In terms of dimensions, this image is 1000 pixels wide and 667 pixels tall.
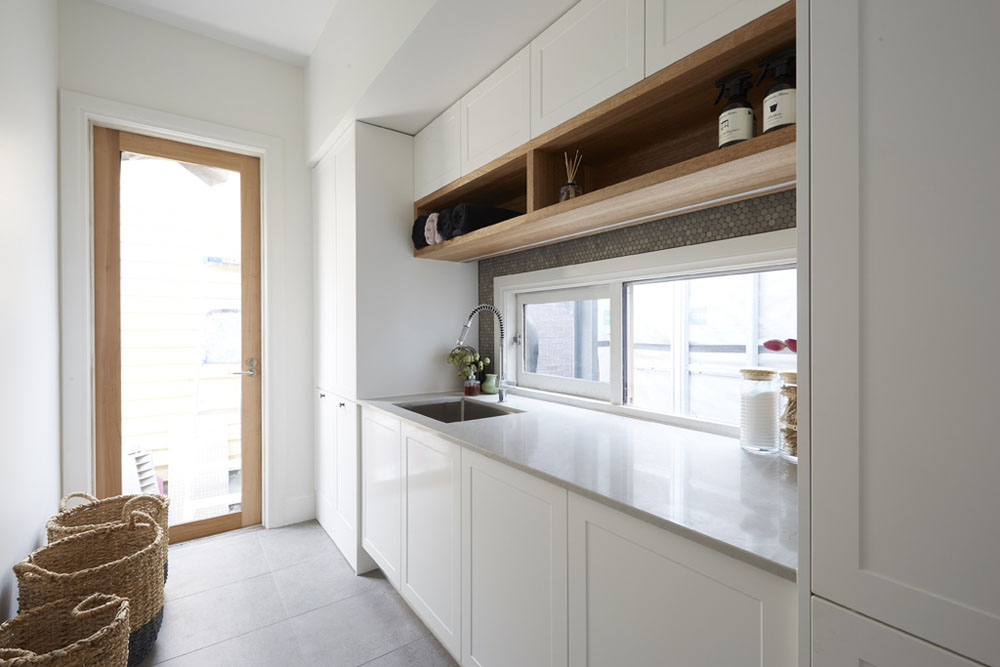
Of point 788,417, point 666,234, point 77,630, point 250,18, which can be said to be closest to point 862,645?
point 788,417

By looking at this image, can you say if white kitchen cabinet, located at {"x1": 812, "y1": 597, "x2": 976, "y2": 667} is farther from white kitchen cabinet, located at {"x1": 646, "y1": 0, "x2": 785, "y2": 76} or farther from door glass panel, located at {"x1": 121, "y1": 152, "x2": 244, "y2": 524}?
door glass panel, located at {"x1": 121, "y1": 152, "x2": 244, "y2": 524}

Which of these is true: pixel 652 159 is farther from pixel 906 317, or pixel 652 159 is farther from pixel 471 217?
pixel 906 317

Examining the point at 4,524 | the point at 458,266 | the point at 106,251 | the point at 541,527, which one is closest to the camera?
the point at 541,527

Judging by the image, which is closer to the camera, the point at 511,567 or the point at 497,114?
the point at 511,567

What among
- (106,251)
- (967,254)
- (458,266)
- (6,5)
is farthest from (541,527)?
(106,251)

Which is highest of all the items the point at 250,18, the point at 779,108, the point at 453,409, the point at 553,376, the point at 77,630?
the point at 250,18

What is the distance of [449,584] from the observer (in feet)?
5.21

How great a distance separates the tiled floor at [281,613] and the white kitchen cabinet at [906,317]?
1.60 m

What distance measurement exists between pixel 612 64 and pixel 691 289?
857 mm

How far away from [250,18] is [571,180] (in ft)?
7.02

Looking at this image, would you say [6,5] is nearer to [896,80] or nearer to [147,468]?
[147,468]

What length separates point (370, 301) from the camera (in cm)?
230

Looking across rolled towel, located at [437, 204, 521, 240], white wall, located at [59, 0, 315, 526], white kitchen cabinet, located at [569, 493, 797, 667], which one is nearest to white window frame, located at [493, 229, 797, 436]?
rolled towel, located at [437, 204, 521, 240]

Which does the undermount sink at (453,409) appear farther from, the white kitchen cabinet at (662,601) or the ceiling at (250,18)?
the ceiling at (250,18)
